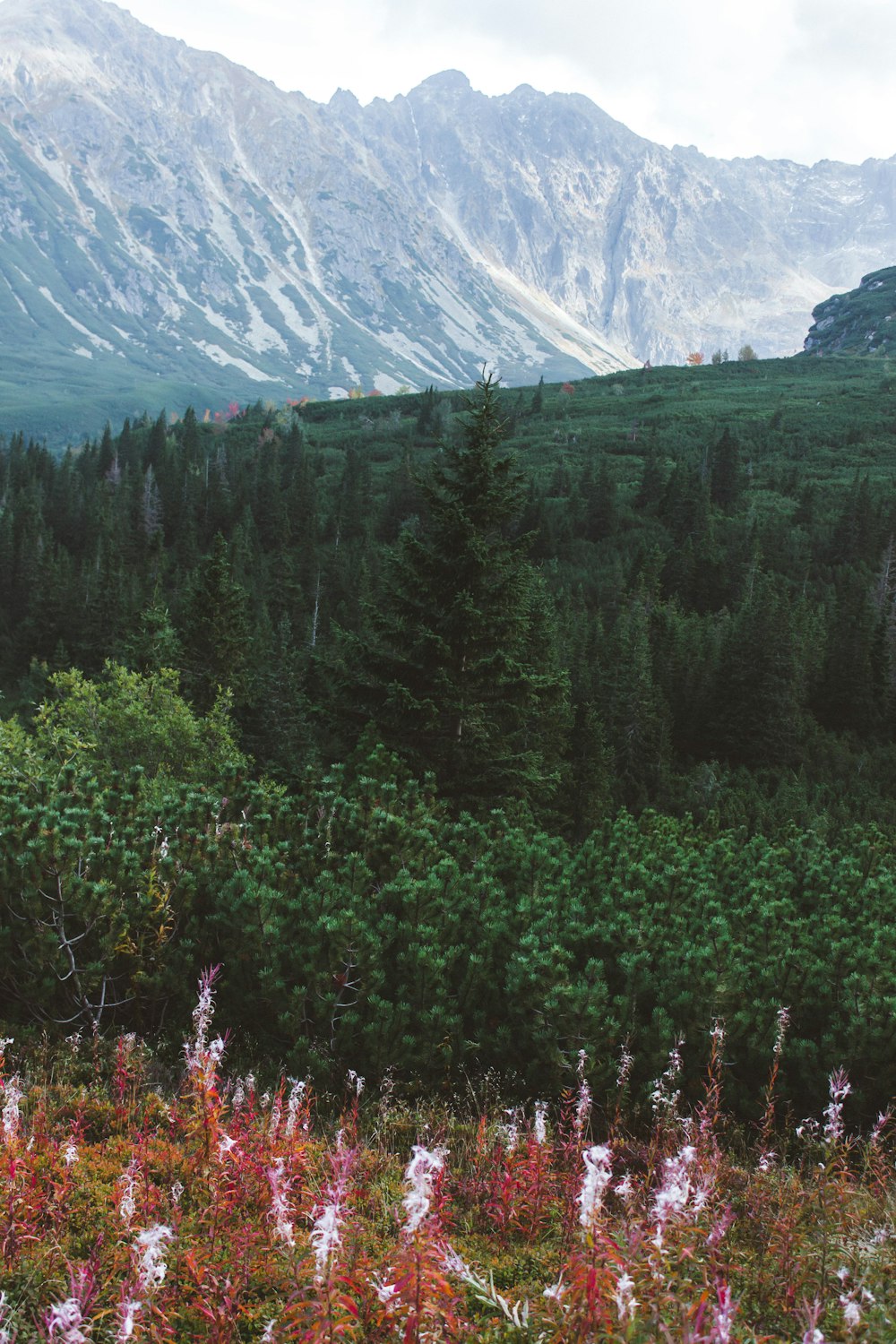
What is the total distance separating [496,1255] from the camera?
5082 millimetres

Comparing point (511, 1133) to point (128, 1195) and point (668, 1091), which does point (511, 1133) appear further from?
point (128, 1195)

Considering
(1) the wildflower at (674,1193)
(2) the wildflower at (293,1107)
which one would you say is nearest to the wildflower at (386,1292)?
(1) the wildflower at (674,1193)

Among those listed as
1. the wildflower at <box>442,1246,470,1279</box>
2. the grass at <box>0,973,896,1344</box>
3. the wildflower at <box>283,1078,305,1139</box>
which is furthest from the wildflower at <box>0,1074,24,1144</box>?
the wildflower at <box>442,1246,470,1279</box>

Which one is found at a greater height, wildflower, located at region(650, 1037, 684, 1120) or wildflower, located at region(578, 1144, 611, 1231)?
wildflower, located at region(578, 1144, 611, 1231)

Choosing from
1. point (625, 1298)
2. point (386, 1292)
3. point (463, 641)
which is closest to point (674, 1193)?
point (625, 1298)

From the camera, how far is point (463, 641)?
18375mm

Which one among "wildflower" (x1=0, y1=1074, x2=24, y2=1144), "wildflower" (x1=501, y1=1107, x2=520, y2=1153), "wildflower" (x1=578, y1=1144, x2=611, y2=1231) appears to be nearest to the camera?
"wildflower" (x1=578, y1=1144, x2=611, y2=1231)

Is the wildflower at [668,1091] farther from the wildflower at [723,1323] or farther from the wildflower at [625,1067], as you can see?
the wildflower at [723,1323]

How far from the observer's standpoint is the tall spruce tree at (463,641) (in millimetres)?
18047

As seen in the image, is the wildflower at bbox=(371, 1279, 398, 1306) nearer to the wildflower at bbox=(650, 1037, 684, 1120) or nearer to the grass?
the grass

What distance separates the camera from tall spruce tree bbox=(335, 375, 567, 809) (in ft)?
59.2

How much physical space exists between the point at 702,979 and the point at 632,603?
217ft

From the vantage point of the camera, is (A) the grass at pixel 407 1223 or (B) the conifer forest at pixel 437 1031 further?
(B) the conifer forest at pixel 437 1031

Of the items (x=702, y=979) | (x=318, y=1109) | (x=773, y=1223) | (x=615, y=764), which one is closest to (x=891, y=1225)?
(x=773, y=1223)
